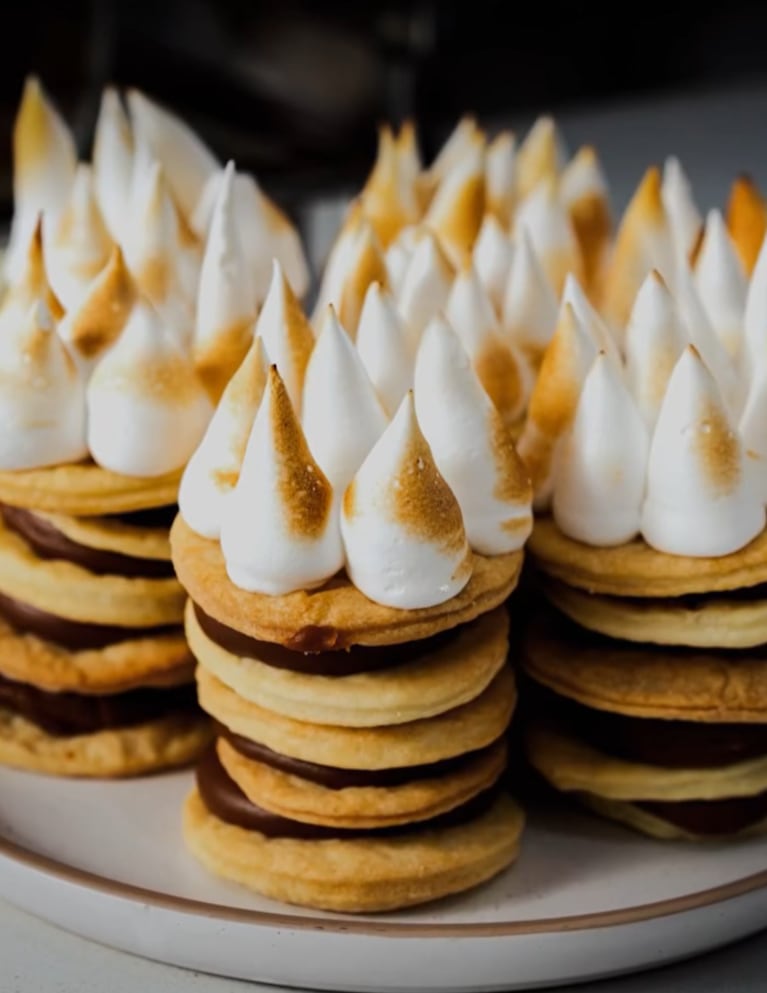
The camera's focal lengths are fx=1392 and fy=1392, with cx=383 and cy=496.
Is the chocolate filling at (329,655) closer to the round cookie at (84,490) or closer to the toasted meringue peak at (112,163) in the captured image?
the round cookie at (84,490)

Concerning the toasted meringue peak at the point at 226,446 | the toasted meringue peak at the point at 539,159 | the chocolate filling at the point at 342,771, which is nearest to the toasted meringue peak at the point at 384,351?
the toasted meringue peak at the point at 226,446

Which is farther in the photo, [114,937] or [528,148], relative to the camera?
[528,148]

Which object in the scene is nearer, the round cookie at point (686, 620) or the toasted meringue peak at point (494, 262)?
the round cookie at point (686, 620)

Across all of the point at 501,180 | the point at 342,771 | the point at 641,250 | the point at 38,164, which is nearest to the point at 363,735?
the point at 342,771

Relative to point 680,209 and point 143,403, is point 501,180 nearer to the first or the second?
point 680,209

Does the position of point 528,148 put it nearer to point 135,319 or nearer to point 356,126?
point 135,319

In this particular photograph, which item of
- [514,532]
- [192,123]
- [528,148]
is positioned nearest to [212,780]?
[514,532]

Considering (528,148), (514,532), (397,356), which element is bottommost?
(514,532)
